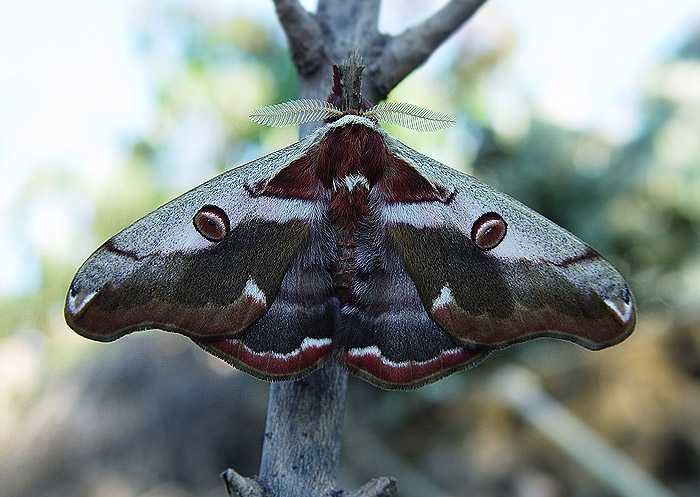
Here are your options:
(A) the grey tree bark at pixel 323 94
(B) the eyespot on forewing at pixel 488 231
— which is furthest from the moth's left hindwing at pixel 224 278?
(B) the eyespot on forewing at pixel 488 231

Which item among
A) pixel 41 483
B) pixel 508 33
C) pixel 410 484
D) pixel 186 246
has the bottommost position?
pixel 410 484

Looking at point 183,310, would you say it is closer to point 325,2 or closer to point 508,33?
point 325,2

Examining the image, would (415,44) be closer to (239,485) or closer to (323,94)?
(323,94)

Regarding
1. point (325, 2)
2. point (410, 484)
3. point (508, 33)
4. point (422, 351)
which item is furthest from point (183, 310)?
point (508, 33)

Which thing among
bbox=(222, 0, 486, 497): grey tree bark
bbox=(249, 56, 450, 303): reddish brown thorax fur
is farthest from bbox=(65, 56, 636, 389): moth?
bbox=(222, 0, 486, 497): grey tree bark

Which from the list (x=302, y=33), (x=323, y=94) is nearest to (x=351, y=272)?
(x=323, y=94)

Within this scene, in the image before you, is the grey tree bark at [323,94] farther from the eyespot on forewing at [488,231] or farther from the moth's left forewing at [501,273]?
the eyespot on forewing at [488,231]
